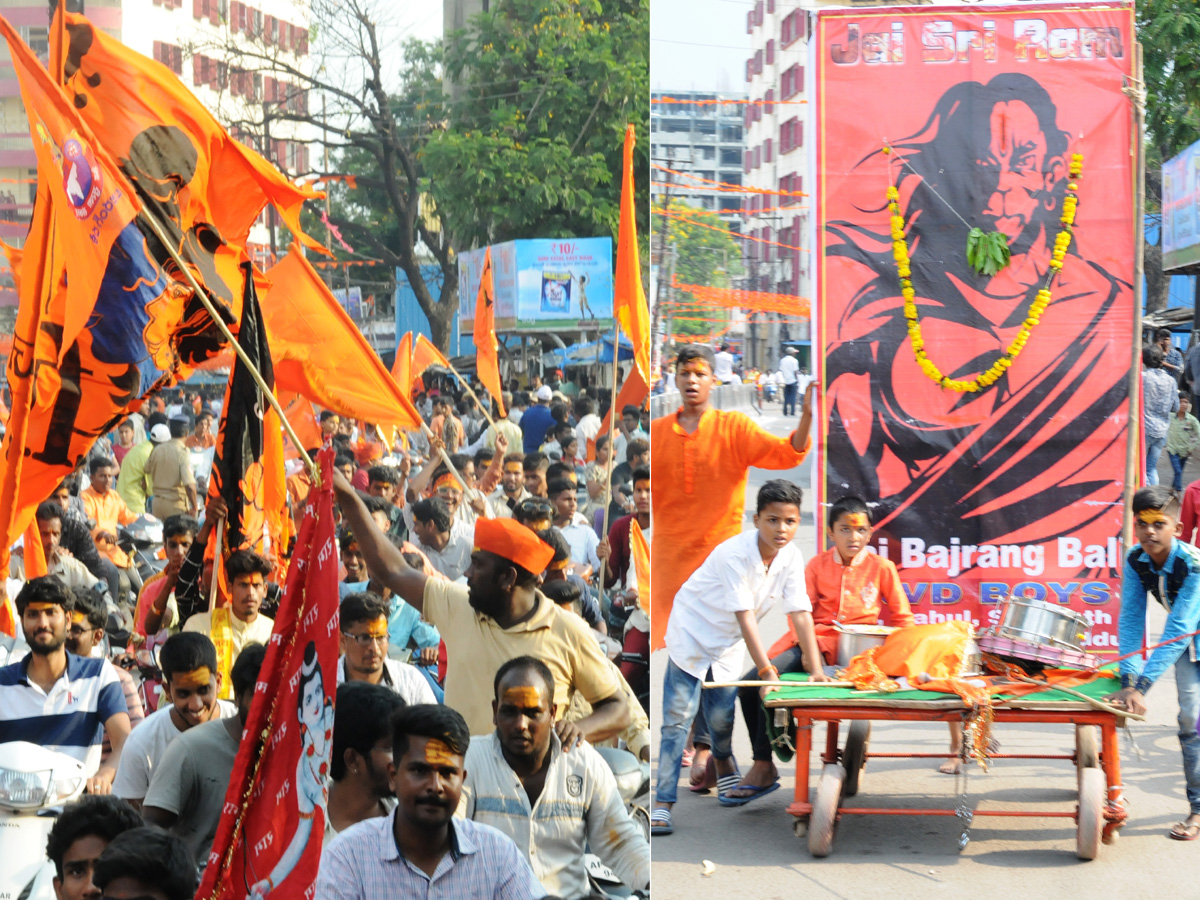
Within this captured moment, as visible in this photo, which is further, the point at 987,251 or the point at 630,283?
the point at 987,251

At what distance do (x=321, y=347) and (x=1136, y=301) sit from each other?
3.80 m

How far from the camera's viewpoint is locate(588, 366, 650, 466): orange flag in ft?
12.5

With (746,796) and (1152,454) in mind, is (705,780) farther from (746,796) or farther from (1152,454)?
(1152,454)

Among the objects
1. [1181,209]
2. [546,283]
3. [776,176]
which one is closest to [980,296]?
[546,283]

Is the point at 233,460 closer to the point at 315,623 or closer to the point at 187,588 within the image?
the point at 187,588

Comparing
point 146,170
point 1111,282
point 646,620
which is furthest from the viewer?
point 1111,282

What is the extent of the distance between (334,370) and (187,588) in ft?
2.51

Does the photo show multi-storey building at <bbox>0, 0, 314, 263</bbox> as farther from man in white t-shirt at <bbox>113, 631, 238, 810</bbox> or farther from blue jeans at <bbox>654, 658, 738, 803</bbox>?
blue jeans at <bbox>654, 658, 738, 803</bbox>

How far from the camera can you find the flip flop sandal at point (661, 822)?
5.74 metres

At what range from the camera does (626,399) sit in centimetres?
385

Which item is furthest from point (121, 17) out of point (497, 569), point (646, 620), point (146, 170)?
point (646, 620)

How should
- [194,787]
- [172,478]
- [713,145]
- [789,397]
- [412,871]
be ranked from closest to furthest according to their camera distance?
[412,871] < [194,787] < [172,478] < [789,397] < [713,145]

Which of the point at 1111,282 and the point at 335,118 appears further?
the point at 1111,282

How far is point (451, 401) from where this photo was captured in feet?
13.9
